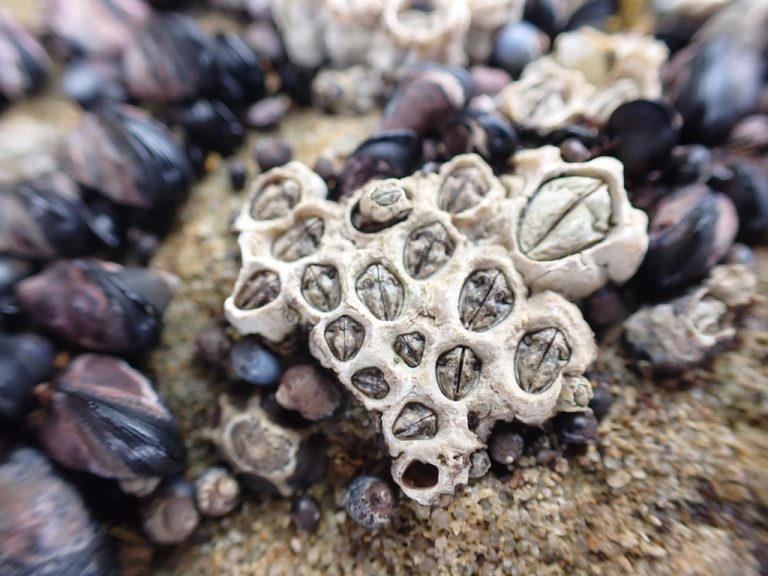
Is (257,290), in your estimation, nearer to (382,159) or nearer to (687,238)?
(382,159)

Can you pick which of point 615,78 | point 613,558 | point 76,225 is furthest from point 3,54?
point 613,558

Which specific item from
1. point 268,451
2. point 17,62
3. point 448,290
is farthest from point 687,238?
point 17,62

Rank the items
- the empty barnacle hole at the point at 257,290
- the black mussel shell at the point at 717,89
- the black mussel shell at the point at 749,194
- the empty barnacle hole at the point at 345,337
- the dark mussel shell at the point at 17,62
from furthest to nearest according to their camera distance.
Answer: the dark mussel shell at the point at 17,62 < the black mussel shell at the point at 717,89 < the black mussel shell at the point at 749,194 < the empty barnacle hole at the point at 257,290 < the empty barnacle hole at the point at 345,337

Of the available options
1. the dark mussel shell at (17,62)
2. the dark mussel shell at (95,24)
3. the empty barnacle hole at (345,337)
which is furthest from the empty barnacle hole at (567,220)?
the dark mussel shell at (17,62)

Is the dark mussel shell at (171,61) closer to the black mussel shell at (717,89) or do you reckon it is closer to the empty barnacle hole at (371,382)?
the empty barnacle hole at (371,382)

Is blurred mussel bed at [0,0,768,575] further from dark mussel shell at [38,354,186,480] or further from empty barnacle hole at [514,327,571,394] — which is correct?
empty barnacle hole at [514,327,571,394]

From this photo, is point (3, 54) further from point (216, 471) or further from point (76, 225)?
point (216, 471)

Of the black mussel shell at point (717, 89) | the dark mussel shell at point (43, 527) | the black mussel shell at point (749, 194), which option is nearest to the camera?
the dark mussel shell at point (43, 527)
